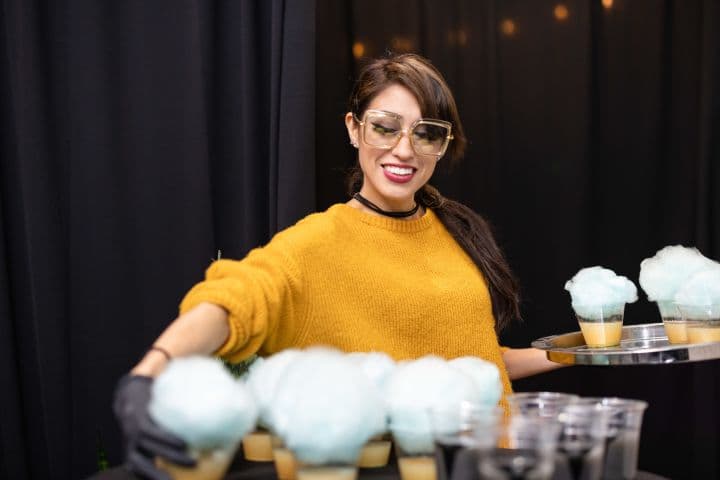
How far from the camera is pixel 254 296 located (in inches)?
60.2

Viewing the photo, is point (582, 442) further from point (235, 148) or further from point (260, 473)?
point (235, 148)

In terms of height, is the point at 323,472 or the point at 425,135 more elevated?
the point at 425,135

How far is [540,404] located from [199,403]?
0.49 m

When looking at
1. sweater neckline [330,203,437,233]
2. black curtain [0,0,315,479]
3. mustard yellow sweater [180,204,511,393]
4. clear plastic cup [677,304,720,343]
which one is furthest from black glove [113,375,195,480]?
clear plastic cup [677,304,720,343]

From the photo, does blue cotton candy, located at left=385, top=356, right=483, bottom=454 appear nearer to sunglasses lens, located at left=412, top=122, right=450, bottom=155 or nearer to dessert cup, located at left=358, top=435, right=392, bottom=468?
dessert cup, located at left=358, top=435, right=392, bottom=468

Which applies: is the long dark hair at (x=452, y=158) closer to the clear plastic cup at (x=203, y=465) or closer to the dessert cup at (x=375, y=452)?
the dessert cup at (x=375, y=452)

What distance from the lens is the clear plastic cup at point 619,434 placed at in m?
1.15

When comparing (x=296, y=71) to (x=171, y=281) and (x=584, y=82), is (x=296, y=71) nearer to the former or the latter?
(x=171, y=281)

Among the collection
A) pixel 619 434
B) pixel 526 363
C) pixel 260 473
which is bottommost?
pixel 526 363

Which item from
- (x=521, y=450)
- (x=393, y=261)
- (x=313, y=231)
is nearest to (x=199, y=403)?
(x=521, y=450)

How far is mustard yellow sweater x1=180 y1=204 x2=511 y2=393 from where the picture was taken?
1.70m

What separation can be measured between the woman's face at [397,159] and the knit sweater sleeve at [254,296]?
360 millimetres

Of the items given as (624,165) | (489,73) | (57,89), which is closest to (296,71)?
(57,89)

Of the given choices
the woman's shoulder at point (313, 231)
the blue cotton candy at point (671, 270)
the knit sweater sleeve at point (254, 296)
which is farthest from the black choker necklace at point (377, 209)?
the blue cotton candy at point (671, 270)
